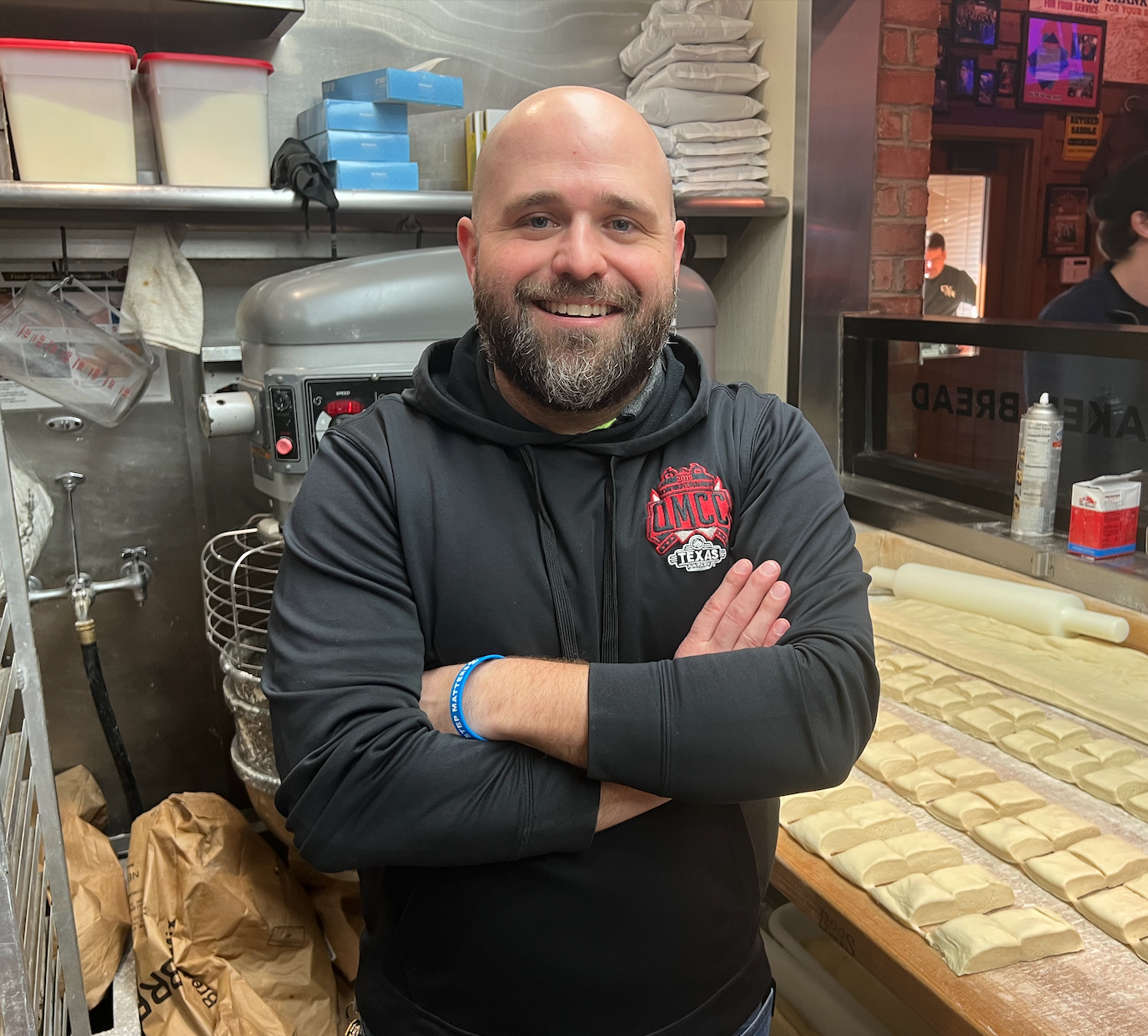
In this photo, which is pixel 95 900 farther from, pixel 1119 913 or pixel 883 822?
pixel 1119 913

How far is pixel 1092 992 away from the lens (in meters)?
1.15

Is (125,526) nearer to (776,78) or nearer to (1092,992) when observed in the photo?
(776,78)

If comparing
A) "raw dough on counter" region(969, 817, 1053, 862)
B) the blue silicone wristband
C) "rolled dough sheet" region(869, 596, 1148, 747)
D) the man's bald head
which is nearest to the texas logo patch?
the blue silicone wristband

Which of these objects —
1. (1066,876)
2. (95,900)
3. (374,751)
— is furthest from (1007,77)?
(95,900)

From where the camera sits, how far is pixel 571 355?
1.17 metres

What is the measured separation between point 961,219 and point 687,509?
2072 millimetres

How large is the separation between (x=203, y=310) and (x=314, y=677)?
1.62 metres

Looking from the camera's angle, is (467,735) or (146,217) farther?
(146,217)

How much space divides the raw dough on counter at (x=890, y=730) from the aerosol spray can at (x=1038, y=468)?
0.58 meters

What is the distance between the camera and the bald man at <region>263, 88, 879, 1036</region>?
3.41 feet

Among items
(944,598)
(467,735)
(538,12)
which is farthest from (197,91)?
(944,598)

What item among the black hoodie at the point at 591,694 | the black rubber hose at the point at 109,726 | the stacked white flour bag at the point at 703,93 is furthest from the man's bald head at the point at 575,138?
the black rubber hose at the point at 109,726

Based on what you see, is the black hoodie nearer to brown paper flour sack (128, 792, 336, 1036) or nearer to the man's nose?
the man's nose

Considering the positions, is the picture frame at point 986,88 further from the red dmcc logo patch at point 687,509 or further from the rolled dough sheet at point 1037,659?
the red dmcc logo patch at point 687,509
